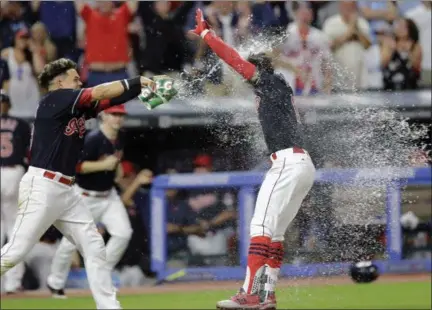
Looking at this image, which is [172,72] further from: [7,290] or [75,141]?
[75,141]

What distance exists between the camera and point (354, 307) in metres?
10.7

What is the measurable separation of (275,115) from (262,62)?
0.47 m

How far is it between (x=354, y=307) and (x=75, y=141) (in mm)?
3461

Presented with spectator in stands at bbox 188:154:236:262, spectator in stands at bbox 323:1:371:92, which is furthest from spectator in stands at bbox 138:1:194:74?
spectator in stands at bbox 323:1:371:92

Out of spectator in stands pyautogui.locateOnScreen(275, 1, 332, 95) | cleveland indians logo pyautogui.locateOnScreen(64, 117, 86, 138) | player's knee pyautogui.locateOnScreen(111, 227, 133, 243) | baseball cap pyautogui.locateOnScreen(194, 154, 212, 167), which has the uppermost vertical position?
spectator in stands pyautogui.locateOnScreen(275, 1, 332, 95)

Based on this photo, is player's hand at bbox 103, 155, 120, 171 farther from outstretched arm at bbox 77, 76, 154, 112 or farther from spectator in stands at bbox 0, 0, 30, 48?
spectator in stands at bbox 0, 0, 30, 48

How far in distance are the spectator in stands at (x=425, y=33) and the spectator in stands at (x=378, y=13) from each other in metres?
0.23

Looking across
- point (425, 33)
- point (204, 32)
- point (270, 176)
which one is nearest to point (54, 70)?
point (204, 32)

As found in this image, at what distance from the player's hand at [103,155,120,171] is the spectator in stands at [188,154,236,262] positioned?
1.88 metres

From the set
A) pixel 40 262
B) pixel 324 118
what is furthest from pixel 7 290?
pixel 324 118

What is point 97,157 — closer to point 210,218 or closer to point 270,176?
point 210,218

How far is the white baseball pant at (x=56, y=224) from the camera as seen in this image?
8625 millimetres

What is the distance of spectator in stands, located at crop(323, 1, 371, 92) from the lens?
14.3 metres

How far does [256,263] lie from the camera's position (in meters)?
8.44
